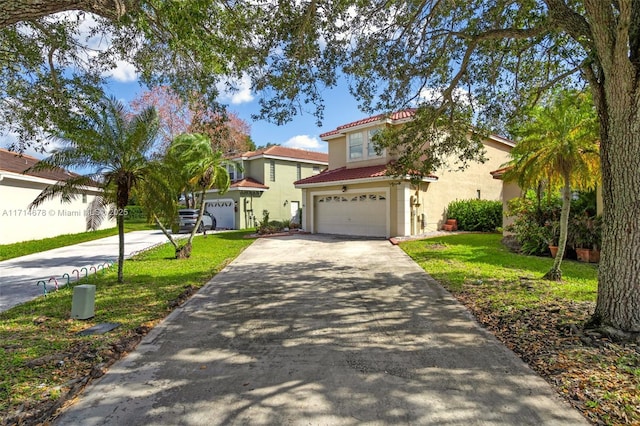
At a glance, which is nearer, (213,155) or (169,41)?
(169,41)

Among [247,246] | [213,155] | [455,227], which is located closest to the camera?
[213,155]

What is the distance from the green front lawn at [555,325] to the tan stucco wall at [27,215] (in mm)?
13455

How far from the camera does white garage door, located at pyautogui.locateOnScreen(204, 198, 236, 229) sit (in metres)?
26.4

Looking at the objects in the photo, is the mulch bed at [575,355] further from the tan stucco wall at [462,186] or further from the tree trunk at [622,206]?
the tan stucco wall at [462,186]

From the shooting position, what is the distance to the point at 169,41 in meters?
6.41

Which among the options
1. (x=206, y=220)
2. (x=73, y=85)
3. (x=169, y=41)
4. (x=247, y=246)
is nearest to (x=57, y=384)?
(x=169, y=41)

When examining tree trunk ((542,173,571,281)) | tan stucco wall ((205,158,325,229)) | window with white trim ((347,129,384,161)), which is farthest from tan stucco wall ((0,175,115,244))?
tree trunk ((542,173,571,281))

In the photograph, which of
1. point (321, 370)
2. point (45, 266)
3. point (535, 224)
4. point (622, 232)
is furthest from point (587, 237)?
point (45, 266)

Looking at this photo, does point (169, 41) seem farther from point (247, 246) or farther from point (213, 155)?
point (247, 246)

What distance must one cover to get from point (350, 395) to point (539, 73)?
9.09 metres

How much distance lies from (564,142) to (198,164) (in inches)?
450

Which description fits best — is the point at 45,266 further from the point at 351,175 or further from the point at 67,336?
the point at 351,175

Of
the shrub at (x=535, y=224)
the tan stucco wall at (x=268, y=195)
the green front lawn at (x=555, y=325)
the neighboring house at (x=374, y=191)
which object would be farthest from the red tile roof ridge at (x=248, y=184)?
the shrub at (x=535, y=224)

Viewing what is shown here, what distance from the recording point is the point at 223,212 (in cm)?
2712
